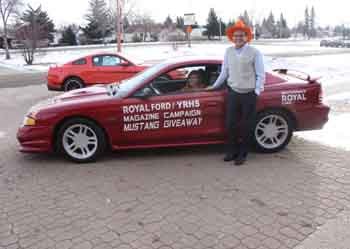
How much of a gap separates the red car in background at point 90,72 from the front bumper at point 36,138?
262 inches

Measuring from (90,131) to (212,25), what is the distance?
273 ft

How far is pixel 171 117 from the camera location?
5172 mm

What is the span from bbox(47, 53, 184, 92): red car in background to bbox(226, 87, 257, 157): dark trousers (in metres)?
6.97

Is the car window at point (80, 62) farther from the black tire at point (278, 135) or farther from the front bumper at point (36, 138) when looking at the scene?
the black tire at point (278, 135)

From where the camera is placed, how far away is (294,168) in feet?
15.9

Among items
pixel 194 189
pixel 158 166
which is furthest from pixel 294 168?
pixel 158 166

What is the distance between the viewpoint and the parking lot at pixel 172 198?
331cm

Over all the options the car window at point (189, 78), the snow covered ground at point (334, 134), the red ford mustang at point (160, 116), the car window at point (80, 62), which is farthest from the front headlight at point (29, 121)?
the car window at point (80, 62)

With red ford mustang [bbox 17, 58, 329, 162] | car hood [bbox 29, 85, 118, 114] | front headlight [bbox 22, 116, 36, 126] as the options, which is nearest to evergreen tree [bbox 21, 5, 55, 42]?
car hood [bbox 29, 85, 118, 114]

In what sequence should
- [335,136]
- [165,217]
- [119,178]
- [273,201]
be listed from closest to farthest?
[165,217], [273,201], [119,178], [335,136]

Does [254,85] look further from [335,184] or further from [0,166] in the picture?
[0,166]

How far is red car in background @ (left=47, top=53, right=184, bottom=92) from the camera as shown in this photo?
458 inches

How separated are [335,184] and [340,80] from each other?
34.0 feet

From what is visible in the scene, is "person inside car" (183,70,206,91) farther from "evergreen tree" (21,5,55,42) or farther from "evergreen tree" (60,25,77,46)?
"evergreen tree" (60,25,77,46)
